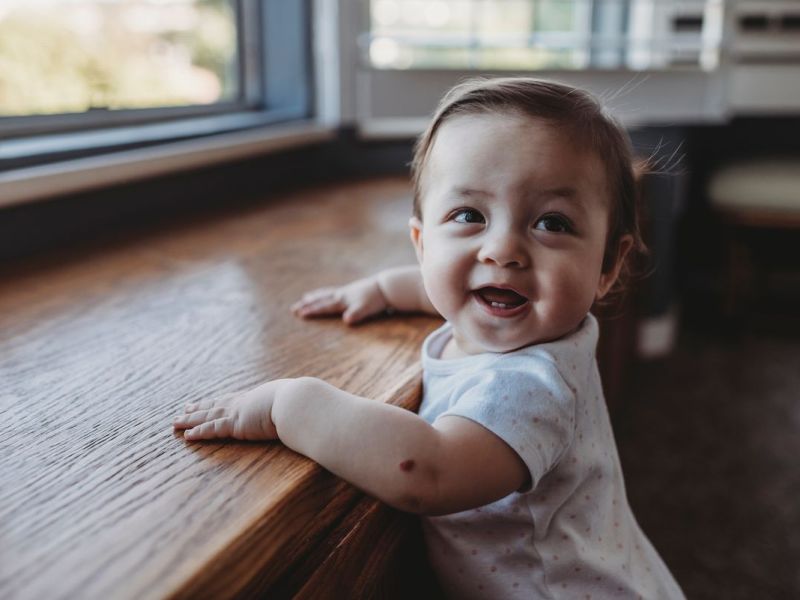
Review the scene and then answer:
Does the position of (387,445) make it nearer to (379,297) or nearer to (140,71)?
(379,297)

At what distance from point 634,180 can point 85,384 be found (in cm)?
47

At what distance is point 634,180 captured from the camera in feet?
2.02

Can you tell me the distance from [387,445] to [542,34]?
143cm

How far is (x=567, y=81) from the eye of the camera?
169 cm

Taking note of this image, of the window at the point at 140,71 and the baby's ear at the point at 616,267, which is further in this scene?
the window at the point at 140,71

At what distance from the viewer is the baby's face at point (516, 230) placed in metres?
0.54

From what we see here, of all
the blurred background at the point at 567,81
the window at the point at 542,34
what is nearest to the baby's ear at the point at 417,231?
the blurred background at the point at 567,81

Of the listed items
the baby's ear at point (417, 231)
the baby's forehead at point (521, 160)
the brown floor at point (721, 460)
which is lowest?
the brown floor at point (721, 460)

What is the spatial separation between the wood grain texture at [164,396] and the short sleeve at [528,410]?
3.6 inches

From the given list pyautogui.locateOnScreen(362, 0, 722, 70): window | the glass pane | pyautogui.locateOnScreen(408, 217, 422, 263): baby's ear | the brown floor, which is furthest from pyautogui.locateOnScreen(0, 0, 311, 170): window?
the brown floor

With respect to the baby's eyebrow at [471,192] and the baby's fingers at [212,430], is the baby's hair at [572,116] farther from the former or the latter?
the baby's fingers at [212,430]

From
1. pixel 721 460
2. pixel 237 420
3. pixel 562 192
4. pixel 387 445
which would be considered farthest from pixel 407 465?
pixel 721 460

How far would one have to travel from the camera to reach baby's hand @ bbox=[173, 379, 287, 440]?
0.50 m

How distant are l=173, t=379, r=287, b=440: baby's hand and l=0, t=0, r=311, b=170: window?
66 cm
